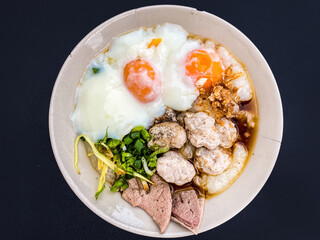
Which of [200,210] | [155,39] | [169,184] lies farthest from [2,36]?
[200,210]

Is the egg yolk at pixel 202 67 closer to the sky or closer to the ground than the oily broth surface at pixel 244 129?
closer to the sky

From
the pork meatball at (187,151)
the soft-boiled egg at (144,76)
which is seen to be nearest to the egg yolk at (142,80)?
the soft-boiled egg at (144,76)

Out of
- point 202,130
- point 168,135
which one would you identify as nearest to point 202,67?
point 202,130

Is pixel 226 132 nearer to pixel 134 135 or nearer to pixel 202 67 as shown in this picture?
pixel 202 67

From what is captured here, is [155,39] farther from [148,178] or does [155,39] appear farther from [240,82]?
[148,178]

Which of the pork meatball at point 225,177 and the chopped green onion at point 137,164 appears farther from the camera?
the pork meatball at point 225,177

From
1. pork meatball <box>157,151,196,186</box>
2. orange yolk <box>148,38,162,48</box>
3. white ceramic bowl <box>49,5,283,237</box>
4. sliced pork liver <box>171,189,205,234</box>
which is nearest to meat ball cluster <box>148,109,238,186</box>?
pork meatball <box>157,151,196,186</box>

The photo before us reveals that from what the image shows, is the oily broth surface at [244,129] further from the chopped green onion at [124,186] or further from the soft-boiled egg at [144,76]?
the chopped green onion at [124,186]
